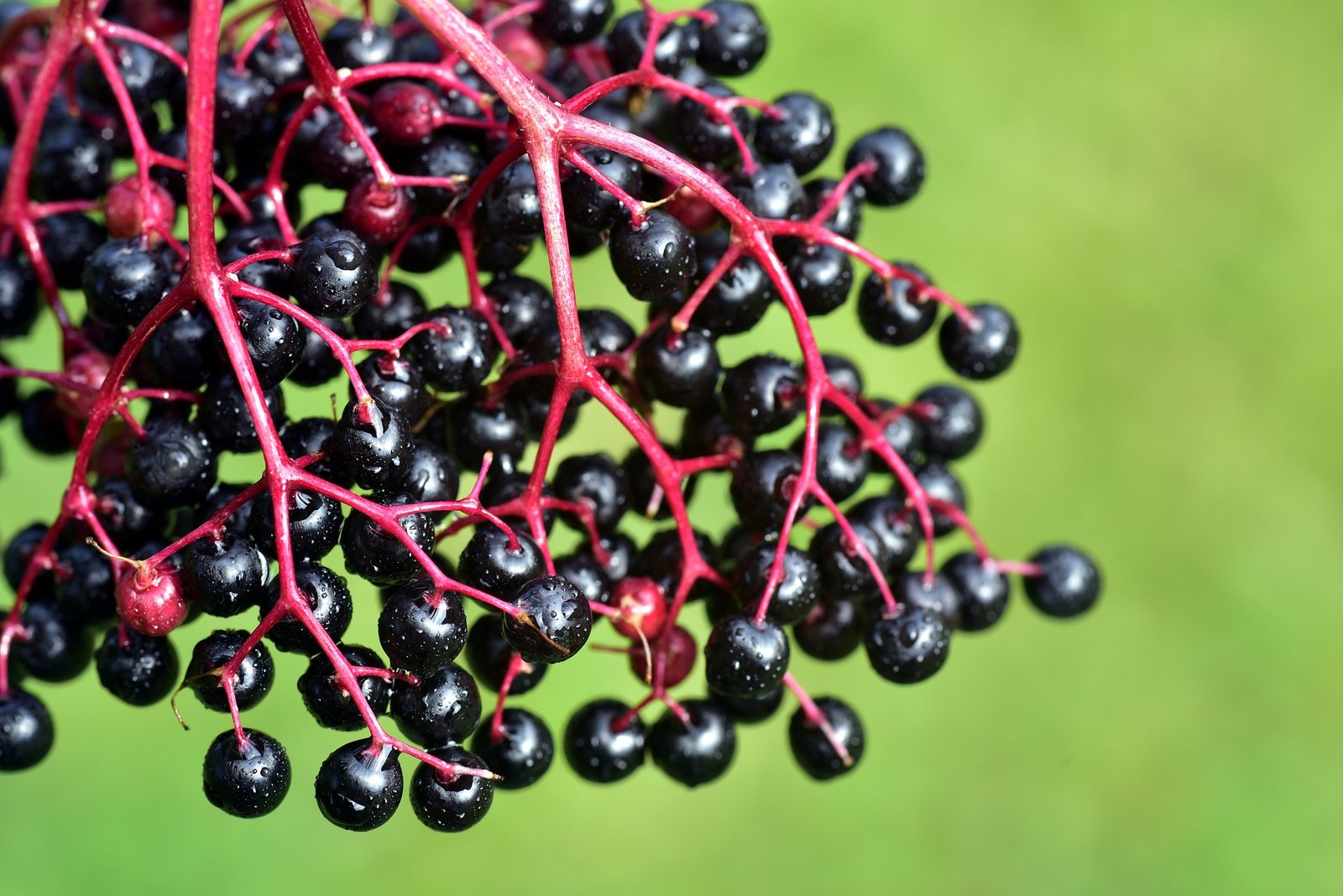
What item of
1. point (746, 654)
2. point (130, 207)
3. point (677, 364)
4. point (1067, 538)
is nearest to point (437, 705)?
point (746, 654)

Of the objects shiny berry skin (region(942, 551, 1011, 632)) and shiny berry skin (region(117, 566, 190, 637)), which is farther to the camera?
shiny berry skin (region(942, 551, 1011, 632))

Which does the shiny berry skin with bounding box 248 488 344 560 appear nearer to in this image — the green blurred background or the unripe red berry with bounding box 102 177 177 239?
the unripe red berry with bounding box 102 177 177 239

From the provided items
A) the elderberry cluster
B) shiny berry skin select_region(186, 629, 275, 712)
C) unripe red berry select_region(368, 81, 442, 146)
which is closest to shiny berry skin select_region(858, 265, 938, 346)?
the elderberry cluster

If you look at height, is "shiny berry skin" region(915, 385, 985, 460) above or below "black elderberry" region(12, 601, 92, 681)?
above

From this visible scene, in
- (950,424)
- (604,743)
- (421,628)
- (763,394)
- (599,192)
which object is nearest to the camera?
(421,628)

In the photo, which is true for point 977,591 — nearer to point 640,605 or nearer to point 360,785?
point 640,605

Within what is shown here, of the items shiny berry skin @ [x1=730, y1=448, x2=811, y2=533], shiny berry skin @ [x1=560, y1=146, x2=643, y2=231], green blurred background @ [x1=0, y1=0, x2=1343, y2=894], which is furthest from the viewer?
green blurred background @ [x1=0, y1=0, x2=1343, y2=894]
